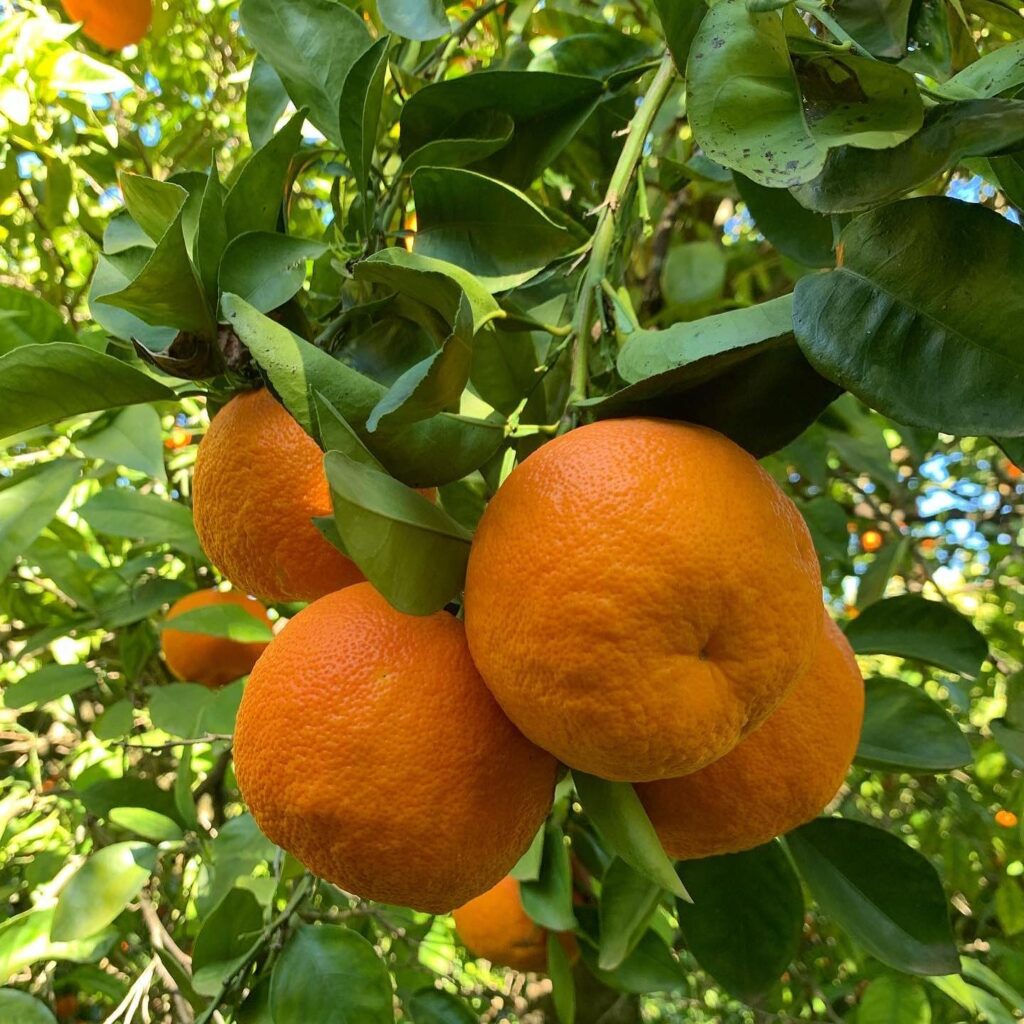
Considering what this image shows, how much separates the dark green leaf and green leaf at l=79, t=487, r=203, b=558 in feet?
2.03

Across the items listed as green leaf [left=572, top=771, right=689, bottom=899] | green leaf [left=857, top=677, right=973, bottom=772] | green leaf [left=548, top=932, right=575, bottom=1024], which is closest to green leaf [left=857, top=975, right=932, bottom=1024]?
green leaf [left=548, top=932, right=575, bottom=1024]

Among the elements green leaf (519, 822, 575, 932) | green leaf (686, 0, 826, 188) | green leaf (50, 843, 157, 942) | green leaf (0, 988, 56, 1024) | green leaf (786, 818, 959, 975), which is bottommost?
green leaf (0, 988, 56, 1024)

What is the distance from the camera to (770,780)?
53cm

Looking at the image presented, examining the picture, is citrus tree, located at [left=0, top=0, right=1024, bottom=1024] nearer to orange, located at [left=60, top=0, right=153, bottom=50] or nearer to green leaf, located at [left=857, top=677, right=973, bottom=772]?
green leaf, located at [left=857, top=677, right=973, bottom=772]

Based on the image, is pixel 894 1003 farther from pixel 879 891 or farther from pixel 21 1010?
pixel 21 1010

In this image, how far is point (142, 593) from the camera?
4.20 ft

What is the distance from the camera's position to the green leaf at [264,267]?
22.0 inches

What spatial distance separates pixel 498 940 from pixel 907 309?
2.94 feet

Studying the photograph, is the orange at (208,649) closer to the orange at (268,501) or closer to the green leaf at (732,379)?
the orange at (268,501)

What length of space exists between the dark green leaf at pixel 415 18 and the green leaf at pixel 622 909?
2.18ft

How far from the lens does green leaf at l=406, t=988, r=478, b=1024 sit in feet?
3.10

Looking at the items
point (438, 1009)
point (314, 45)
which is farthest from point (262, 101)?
point (438, 1009)

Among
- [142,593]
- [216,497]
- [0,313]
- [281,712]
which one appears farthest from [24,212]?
[281,712]

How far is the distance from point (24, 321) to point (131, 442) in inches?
5.4
